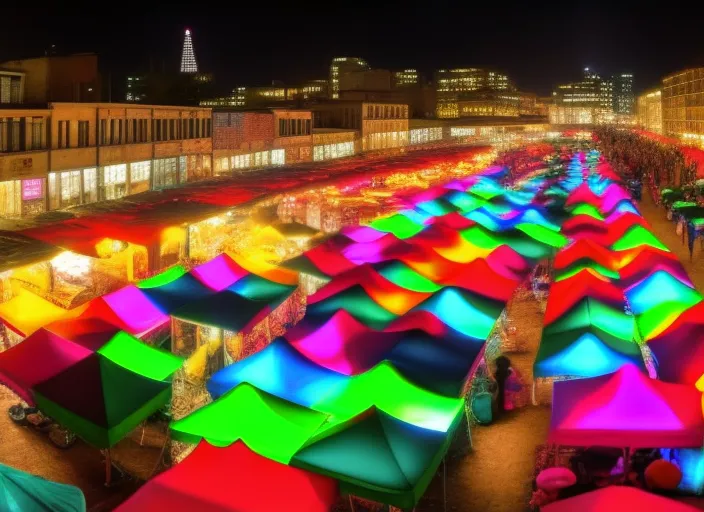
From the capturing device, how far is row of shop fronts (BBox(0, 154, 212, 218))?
18.7 meters

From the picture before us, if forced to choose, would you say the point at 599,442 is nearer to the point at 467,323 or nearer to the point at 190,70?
the point at 467,323

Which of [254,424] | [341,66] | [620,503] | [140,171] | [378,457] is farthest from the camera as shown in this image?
[341,66]

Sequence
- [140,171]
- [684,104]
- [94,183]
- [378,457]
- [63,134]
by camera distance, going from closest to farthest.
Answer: [378,457], [63,134], [94,183], [140,171], [684,104]

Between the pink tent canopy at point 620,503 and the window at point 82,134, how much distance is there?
63.1 feet

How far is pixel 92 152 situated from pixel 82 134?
60cm

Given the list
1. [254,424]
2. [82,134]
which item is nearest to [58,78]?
[82,134]

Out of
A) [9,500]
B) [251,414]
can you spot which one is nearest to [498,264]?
[251,414]

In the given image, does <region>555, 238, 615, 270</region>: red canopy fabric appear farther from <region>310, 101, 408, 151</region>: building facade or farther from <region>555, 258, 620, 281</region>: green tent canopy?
<region>310, 101, 408, 151</region>: building facade

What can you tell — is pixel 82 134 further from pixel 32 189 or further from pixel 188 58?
pixel 188 58

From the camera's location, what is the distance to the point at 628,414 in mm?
7715

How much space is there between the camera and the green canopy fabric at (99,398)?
25.9 feet

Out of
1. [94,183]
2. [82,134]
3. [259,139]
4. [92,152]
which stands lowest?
[94,183]

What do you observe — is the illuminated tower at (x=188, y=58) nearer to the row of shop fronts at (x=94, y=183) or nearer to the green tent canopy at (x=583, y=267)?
the row of shop fronts at (x=94, y=183)

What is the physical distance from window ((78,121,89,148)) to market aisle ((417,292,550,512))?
16299mm
